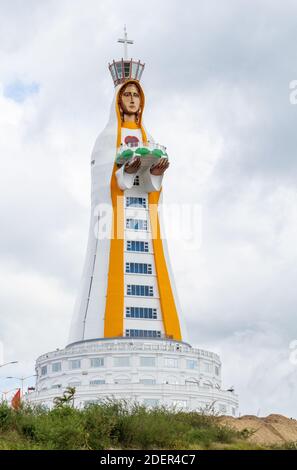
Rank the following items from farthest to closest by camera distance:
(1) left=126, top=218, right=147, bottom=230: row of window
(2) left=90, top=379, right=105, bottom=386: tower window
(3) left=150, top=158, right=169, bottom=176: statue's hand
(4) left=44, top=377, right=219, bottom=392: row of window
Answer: (1) left=126, top=218, right=147, bottom=230: row of window
(3) left=150, top=158, right=169, bottom=176: statue's hand
(2) left=90, top=379, right=105, bottom=386: tower window
(4) left=44, top=377, right=219, bottom=392: row of window

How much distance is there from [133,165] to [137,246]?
9269mm

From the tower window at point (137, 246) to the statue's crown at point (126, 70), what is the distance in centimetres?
2006

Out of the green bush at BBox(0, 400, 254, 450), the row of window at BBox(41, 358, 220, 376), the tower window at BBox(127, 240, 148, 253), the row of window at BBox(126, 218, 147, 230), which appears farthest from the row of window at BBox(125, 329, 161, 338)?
the green bush at BBox(0, 400, 254, 450)

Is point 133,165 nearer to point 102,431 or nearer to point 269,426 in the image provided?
point 269,426

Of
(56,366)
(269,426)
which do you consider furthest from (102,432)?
(56,366)

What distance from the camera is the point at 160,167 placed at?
105 m

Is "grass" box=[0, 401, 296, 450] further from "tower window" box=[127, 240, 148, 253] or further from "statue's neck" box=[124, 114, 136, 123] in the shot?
"statue's neck" box=[124, 114, 136, 123]

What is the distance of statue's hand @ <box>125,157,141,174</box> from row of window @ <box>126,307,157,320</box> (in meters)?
15.4

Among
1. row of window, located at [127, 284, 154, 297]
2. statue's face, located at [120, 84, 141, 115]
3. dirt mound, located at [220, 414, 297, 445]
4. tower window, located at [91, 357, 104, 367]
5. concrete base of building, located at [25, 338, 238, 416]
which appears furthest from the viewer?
statue's face, located at [120, 84, 141, 115]

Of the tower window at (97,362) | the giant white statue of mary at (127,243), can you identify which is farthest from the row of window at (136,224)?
the tower window at (97,362)

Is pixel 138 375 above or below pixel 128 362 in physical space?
below

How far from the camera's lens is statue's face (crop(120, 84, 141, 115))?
362 feet
